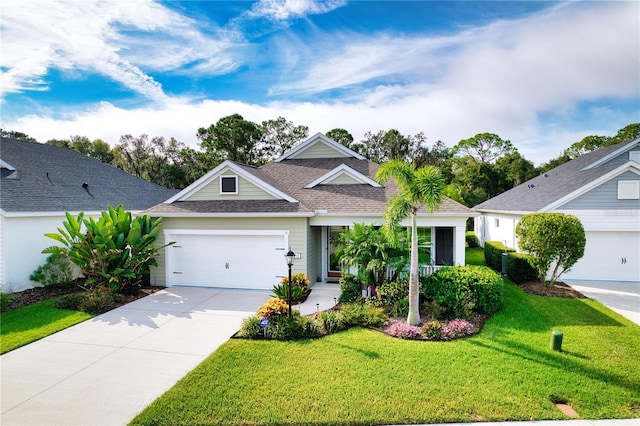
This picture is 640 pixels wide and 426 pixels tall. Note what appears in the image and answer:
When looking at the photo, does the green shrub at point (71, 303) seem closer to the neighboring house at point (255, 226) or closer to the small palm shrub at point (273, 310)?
the neighboring house at point (255, 226)

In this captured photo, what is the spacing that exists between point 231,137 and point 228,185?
26376mm

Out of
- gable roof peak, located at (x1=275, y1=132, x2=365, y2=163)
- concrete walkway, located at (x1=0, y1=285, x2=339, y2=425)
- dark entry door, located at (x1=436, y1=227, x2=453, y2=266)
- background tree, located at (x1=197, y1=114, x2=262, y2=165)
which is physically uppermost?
background tree, located at (x1=197, y1=114, x2=262, y2=165)

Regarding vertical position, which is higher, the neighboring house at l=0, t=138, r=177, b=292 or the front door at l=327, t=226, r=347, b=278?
the neighboring house at l=0, t=138, r=177, b=292

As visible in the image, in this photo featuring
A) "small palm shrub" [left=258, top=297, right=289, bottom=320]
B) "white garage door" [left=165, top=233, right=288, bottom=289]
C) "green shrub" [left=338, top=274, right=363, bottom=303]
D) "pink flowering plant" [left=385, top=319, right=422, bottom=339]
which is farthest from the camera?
"white garage door" [left=165, top=233, right=288, bottom=289]

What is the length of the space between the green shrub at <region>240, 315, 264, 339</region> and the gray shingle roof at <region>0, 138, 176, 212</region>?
32.0 feet

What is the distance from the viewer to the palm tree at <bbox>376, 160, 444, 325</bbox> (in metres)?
7.22

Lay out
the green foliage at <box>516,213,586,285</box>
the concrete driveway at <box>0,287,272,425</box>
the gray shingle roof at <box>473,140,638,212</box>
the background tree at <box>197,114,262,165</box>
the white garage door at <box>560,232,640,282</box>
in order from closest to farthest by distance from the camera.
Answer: the concrete driveway at <box>0,287,272,425</box> < the green foliage at <box>516,213,586,285</box> < the white garage door at <box>560,232,640,282</box> < the gray shingle roof at <box>473,140,638,212</box> < the background tree at <box>197,114,262,165</box>

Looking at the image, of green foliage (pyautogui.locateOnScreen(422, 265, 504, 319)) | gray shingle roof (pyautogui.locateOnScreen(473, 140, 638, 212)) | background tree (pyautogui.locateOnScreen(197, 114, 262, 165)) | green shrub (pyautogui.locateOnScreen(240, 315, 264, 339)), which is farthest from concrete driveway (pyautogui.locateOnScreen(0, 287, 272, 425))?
background tree (pyautogui.locateOnScreen(197, 114, 262, 165))

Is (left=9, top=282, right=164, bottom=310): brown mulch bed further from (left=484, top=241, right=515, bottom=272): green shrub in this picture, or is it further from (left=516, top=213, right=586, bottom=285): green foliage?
(left=484, top=241, right=515, bottom=272): green shrub

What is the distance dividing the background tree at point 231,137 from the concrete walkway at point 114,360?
28.7m

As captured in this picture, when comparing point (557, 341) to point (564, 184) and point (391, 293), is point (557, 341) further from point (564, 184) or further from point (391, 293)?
point (564, 184)

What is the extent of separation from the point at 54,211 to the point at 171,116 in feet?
19.9

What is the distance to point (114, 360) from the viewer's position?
6.31 m

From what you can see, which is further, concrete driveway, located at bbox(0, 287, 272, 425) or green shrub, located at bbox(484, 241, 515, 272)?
green shrub, located at bbox(484, 241, 515, 272)
